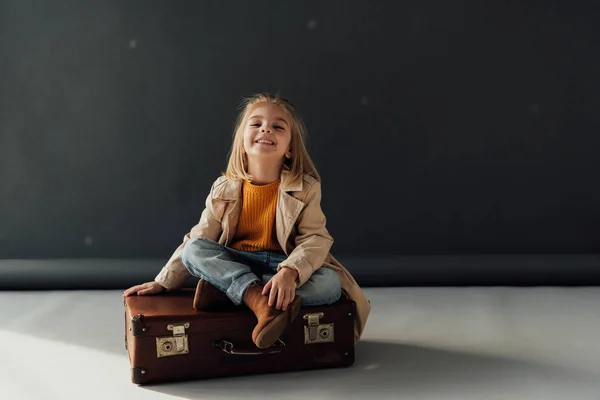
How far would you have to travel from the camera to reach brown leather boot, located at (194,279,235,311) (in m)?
2.36

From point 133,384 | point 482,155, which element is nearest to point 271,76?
point 482,155

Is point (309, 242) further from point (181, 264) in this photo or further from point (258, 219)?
point (181, 264)

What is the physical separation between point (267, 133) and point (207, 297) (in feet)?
1.81

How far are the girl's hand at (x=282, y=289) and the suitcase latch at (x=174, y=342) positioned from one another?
26cm

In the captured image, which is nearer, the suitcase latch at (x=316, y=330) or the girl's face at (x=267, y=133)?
the suitcase latch at (x=316, y=330)

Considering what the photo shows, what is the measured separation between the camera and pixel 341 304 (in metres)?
2.46

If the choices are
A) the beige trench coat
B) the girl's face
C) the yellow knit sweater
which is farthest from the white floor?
the girl's face

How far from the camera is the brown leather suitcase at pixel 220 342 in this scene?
230 centimetres

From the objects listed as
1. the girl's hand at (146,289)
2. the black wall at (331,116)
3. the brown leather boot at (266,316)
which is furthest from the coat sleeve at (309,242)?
the black wall at (331,116)

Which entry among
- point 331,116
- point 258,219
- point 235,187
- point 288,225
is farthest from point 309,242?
point 331,116

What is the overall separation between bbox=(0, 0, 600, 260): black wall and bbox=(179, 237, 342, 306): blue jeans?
4.07 feet

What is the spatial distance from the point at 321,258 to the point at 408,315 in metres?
0.83

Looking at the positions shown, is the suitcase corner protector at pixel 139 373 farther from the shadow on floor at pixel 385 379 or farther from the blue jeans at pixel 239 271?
the blue jeans at pixel 239 271

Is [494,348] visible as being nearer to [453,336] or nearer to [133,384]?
[453,336]
